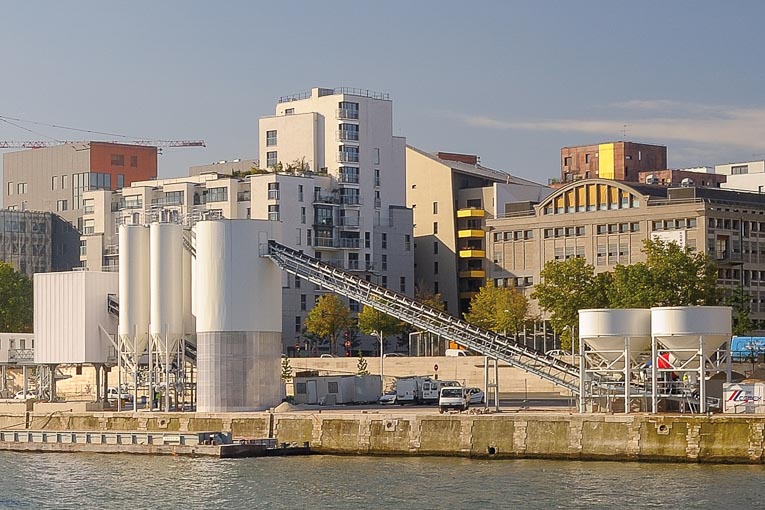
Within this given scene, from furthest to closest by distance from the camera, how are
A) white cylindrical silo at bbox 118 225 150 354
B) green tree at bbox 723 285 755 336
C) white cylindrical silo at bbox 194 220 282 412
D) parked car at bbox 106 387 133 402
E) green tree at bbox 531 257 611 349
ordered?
green tree at bbox 531 257 611 349 → green tree at bbox 723 285 755 336 → parked car at bbox 106 387 133 402 → white cylindrical silo at bbox 118 225 150 354 → white cylindrical silo at bbox 194 220 282 412

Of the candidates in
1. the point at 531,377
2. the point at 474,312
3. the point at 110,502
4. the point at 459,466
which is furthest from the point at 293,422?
Result: the point at 474,312

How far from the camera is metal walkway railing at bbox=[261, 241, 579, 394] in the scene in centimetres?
10431

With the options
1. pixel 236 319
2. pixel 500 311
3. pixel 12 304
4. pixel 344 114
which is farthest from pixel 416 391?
pixel 12 304

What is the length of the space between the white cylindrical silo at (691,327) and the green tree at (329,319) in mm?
93102

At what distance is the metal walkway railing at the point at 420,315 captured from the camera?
10431cm

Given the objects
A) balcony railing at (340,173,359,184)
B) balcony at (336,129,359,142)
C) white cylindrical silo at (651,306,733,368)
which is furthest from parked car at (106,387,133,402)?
balcony at (336,129,359,142)

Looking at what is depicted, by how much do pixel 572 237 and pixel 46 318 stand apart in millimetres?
80209

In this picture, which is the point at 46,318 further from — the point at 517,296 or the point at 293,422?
the point at 517,296

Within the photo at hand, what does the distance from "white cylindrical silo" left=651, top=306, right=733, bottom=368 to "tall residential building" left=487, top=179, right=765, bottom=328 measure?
242 ft

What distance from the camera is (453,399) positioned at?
109250 millimetres

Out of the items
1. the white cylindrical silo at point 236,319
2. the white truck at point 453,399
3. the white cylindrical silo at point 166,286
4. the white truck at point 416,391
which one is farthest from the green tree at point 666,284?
the white cylindrical silo at point 166,286

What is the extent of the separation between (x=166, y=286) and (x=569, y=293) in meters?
52.7

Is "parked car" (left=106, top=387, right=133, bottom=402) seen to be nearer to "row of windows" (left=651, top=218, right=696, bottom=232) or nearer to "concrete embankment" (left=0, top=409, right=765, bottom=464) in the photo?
"concrete embankment" (left=0, top=409, right=765, bottom=464)

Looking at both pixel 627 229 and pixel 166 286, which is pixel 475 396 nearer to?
pixel 166 286
